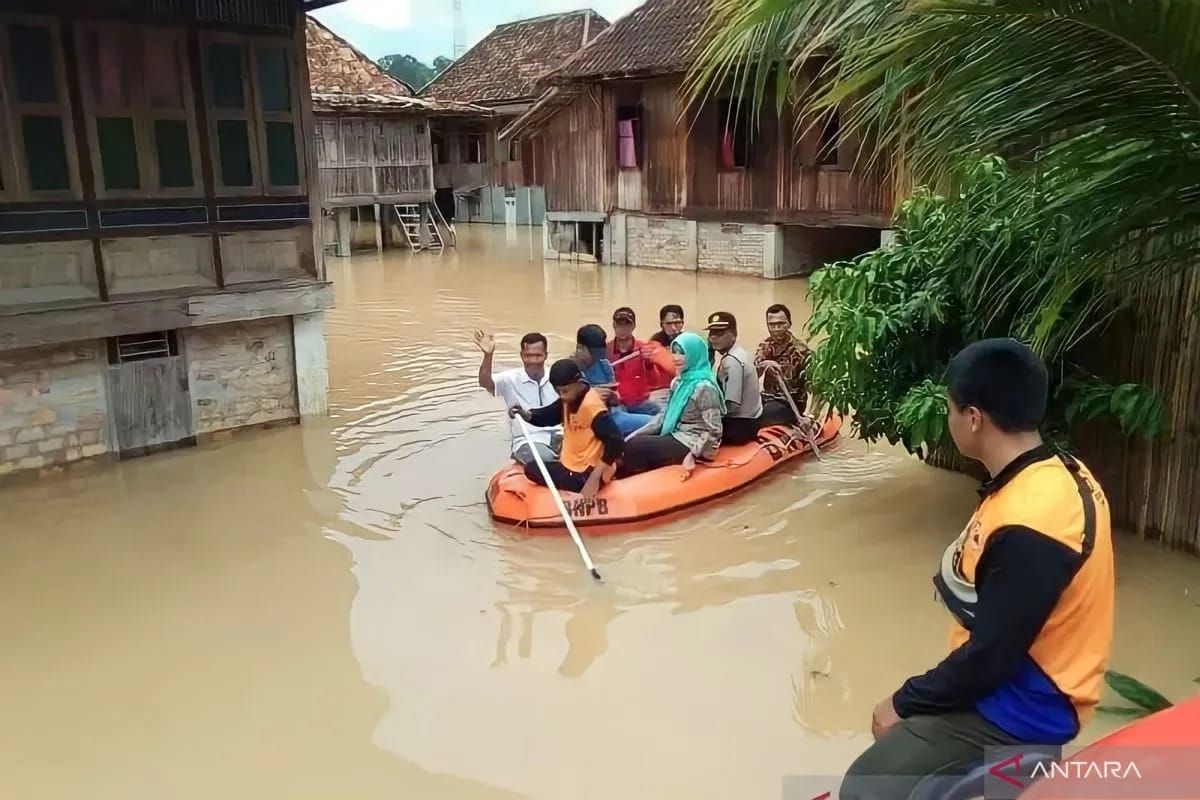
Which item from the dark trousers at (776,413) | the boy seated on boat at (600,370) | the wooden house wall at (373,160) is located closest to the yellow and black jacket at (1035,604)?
the boy seated on boat at (600,370)

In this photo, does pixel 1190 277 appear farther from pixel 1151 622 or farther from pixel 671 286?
pixel 671 286

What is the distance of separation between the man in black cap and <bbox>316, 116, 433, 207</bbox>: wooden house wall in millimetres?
18274

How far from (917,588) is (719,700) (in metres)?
1.74

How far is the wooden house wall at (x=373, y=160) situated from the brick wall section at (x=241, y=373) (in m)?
15.3

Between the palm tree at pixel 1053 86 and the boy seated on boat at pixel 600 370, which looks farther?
the boy seated on boat at pixel 600 370

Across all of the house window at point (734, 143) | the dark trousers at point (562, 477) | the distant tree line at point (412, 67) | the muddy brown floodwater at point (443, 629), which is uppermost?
the distant tree line at point (412, 67)

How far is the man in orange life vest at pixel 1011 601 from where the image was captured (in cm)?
210

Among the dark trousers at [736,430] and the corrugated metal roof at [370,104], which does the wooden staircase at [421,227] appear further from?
the dark trousers at [736,430]

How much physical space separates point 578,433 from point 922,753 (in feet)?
14.4

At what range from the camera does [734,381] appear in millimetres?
7293

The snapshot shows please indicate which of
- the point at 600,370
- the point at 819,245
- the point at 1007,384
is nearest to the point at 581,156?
the point at 819,245

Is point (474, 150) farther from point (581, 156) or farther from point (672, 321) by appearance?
point (672, 321)

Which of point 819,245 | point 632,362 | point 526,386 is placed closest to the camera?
point 526,386

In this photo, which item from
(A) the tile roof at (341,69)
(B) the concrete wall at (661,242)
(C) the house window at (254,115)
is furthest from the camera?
(A) the tile roof at (341,69)
